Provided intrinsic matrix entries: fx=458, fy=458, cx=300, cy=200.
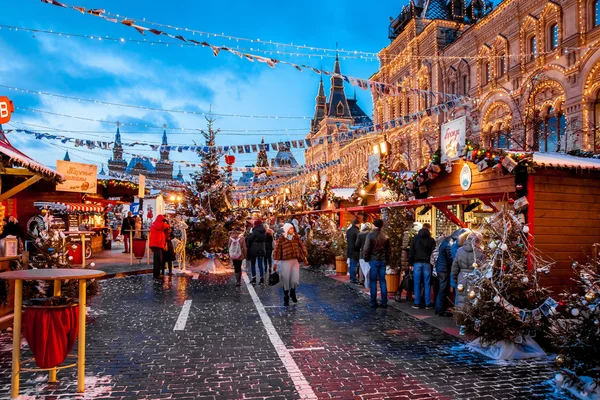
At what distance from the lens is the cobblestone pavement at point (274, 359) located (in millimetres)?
5195

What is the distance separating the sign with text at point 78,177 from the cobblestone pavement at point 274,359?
408 inches

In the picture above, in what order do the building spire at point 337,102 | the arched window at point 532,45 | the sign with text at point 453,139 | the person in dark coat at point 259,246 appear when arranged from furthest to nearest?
the building spire at point 337,102 → the arched window at point 532,45 → the person in dark coat at point 259,246 → the sign with text at point 453,139

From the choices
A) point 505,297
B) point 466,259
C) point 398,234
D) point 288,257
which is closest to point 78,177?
point 288,257

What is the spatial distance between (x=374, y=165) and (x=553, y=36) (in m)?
11.9

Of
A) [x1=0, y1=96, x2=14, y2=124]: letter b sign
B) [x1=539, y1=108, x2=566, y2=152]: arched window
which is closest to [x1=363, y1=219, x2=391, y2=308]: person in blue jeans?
[x1=0, y1=96, x2=14, y2=124]: letter b sign

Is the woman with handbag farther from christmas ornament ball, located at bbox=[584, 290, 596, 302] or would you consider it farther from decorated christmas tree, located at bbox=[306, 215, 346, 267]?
decorated christmas tree, located at bbox=[306, 215, 346, 267]

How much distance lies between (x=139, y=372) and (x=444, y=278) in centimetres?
606

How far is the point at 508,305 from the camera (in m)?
6.60

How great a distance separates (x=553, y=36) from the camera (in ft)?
70.7

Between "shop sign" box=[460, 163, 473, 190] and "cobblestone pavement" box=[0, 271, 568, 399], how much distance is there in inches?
148

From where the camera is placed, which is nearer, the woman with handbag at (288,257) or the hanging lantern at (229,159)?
the woman with handbag at (288,257)

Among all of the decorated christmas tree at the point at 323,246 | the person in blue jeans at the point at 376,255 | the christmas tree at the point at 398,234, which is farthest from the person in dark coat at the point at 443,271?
the decorated christmas tree at the point at 323,246

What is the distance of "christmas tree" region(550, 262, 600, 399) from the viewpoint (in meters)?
4.94

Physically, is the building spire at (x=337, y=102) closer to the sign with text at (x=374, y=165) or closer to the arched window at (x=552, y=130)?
the arched window at (x=552, y=130)
